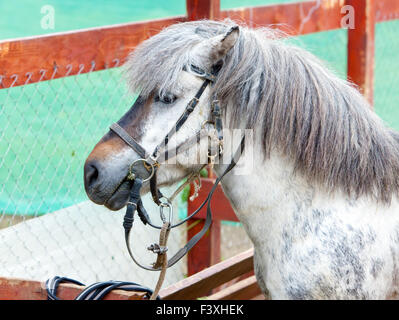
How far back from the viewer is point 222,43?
191 cm

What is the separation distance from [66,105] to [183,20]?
1.48 meters

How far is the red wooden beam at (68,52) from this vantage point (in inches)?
103

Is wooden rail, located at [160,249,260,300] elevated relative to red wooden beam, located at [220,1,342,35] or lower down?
lower down

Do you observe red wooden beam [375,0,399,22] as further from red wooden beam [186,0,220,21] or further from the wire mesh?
the wire mesh

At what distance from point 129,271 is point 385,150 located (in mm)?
2089

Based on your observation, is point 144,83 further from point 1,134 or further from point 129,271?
point 129,271

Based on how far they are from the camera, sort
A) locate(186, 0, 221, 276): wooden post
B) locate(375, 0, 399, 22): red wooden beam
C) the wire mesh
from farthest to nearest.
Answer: locate(375, 0, 399, 22): red wooden beam < locate(186, 0, 221, 276): wooden post < the wire mesh

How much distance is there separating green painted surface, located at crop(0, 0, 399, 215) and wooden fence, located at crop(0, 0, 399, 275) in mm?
175

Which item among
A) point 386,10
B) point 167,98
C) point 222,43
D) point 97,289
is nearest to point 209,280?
point 97,289

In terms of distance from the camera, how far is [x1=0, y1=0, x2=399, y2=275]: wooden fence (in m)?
2.67

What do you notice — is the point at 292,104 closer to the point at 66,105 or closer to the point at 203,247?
the point at 203,247

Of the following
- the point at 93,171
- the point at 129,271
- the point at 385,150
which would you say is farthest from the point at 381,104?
the point at 93,171

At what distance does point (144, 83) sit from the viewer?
6.58 ft

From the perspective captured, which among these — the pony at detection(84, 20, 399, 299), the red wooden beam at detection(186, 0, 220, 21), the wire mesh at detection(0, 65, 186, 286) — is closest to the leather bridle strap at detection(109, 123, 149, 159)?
the pony at detection(84, 20, 399, 299)
